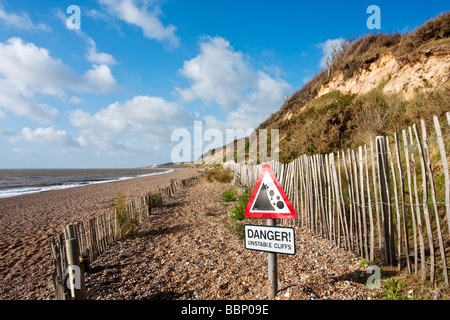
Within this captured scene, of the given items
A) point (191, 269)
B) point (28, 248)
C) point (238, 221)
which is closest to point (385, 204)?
point (191, 269)

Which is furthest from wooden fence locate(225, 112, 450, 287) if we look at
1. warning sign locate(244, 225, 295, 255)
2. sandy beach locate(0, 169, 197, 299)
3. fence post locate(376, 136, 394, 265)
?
sandy beach locate(0, 169, 197, 299)

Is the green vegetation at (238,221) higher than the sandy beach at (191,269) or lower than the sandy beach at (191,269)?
higher

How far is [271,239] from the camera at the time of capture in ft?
8.84

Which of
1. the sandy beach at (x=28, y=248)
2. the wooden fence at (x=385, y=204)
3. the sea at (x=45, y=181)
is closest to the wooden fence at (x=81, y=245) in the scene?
the sandy beach at (x=28, y=248)

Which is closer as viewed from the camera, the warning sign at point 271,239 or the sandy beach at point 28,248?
the warning sign at point 271,239

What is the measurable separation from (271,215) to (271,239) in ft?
0.79

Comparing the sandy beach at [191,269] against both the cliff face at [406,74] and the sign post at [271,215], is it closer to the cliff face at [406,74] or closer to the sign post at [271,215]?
the sign post at [271,215]

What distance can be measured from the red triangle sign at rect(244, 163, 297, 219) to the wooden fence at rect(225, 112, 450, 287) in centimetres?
137

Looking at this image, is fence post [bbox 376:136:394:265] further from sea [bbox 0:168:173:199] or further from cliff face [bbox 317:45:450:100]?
sea [bbox 0:168:173:199]

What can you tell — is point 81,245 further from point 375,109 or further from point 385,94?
point 385,94

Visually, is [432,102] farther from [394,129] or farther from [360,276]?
[360,276]

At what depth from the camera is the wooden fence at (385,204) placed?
9.75ft

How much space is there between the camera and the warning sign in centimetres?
260

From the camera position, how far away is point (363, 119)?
10336 millimetres
